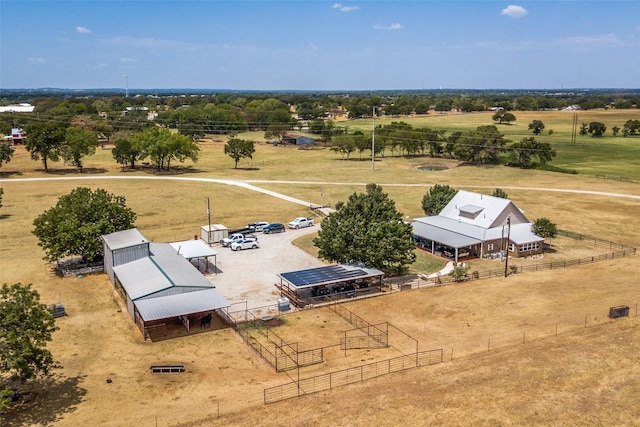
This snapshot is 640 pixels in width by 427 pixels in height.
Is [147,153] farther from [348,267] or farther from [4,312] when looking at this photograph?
[4,312]

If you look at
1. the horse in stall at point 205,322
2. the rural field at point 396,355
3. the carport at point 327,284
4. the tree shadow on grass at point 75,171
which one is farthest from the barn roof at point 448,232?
the tree shadow on grass at point 75,171

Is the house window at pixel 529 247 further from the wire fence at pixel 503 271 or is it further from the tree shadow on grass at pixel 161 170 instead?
the tree shadow on grass at pixel 161 170

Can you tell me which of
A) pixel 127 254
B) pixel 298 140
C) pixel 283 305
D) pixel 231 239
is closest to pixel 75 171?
pixel 231 239

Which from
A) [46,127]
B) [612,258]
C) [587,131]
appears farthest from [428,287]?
[587,131]

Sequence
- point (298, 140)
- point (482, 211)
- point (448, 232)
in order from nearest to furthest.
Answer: point (448, 232), point (482, 211), point (298, 140)

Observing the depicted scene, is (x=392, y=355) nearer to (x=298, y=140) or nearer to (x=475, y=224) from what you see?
(x=475, y=224)
